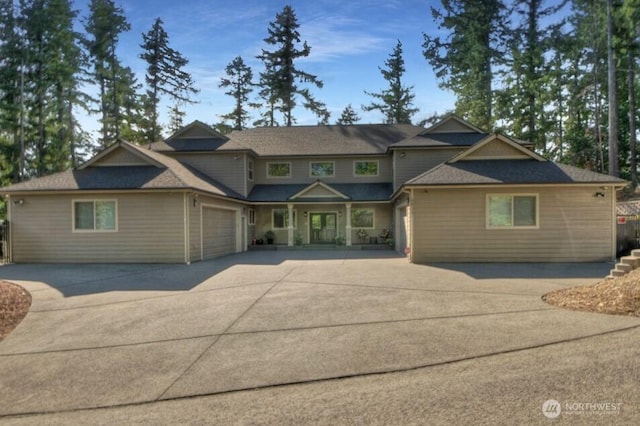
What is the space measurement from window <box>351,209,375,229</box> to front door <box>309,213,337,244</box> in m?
1.18

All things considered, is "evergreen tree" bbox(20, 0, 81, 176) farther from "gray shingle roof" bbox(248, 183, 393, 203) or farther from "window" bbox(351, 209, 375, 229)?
"window" bbox(351, 209, 375, 229)

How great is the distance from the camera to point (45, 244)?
14.0 m

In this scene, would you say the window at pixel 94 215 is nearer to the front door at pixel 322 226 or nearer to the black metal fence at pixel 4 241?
the black metal fence at pixel 4 241

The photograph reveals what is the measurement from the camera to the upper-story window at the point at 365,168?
21.8 metres

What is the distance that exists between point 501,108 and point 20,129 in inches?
1235

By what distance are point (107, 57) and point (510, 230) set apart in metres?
31.0

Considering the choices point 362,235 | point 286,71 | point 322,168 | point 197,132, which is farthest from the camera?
point 286,71

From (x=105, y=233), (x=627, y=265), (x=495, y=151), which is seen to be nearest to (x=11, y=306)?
(x=105, y=233)

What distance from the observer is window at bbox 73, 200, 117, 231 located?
1391 centimetres

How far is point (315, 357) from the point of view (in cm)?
440

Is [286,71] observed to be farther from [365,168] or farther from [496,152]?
[496,152]

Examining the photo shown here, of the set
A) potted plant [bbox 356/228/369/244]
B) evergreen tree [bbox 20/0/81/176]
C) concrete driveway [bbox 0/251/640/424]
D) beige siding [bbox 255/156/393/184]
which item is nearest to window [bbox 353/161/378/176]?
beige siding [bbox 255/156/393/184]

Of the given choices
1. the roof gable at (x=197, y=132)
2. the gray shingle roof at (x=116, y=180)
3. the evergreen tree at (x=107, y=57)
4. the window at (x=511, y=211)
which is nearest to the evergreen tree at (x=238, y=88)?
the evergreen tree at (x=107, y=57)

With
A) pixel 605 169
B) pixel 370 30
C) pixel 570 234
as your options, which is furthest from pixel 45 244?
pixel 605 169
